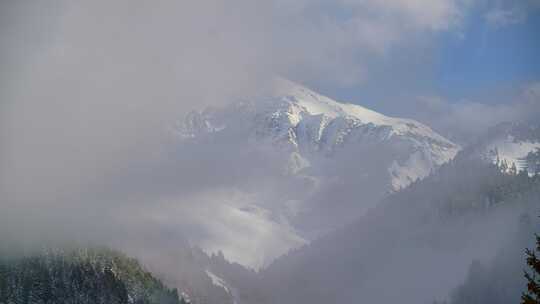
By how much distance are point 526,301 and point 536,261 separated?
2.89m

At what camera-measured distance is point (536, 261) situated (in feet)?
154

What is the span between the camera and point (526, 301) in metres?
47.4
